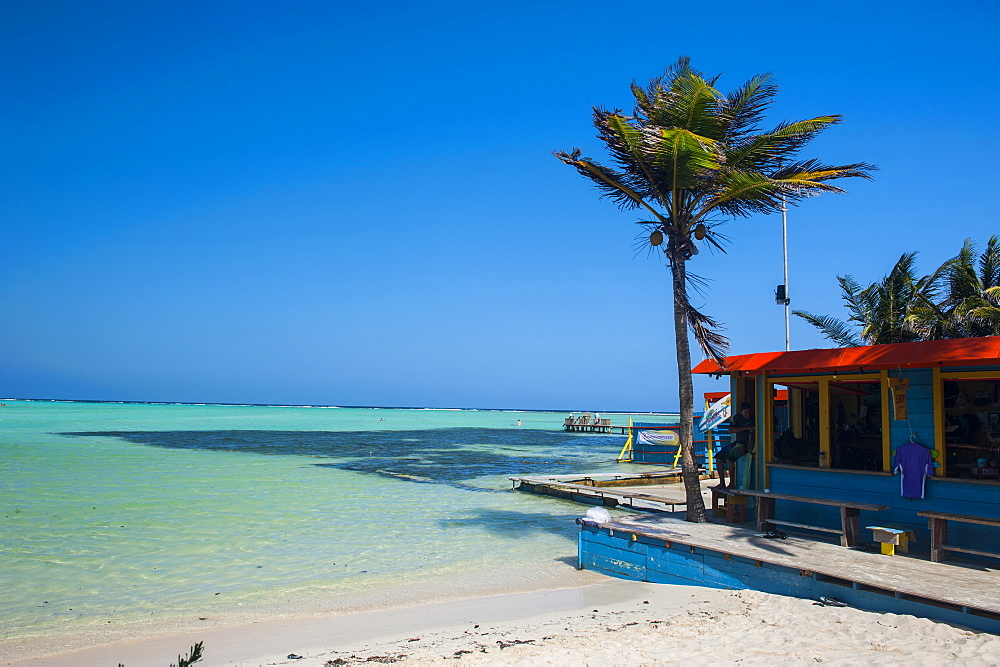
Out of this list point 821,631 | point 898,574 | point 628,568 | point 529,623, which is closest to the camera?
point 821,631

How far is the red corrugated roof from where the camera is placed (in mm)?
7188

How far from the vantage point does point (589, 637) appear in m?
6.52

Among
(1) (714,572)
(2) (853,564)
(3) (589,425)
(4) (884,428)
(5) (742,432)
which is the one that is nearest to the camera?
(2) (853,564)

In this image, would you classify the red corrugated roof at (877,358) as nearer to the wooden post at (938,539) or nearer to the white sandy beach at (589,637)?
the wooden post at (938,539)

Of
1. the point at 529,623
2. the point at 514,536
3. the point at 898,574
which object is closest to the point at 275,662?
the point at 529,623

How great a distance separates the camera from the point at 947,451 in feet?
27.3

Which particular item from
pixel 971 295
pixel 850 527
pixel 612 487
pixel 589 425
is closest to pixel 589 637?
pixel 850 527

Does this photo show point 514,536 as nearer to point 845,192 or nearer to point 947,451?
point 947,451

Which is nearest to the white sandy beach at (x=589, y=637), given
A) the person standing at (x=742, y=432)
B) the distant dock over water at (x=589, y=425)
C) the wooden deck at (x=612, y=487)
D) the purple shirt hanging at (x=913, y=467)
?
the purple shirt hanging at (x=913, y=467)

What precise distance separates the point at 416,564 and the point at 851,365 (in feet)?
22.7

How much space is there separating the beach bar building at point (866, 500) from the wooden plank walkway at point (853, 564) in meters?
0.02

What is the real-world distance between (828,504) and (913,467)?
1.05 metres

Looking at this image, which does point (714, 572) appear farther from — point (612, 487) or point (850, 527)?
point (612, 487)

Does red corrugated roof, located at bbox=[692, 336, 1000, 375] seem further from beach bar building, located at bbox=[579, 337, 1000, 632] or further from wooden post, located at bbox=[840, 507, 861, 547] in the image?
wooden post, located at bbox=[840, 507, 861, 547]
